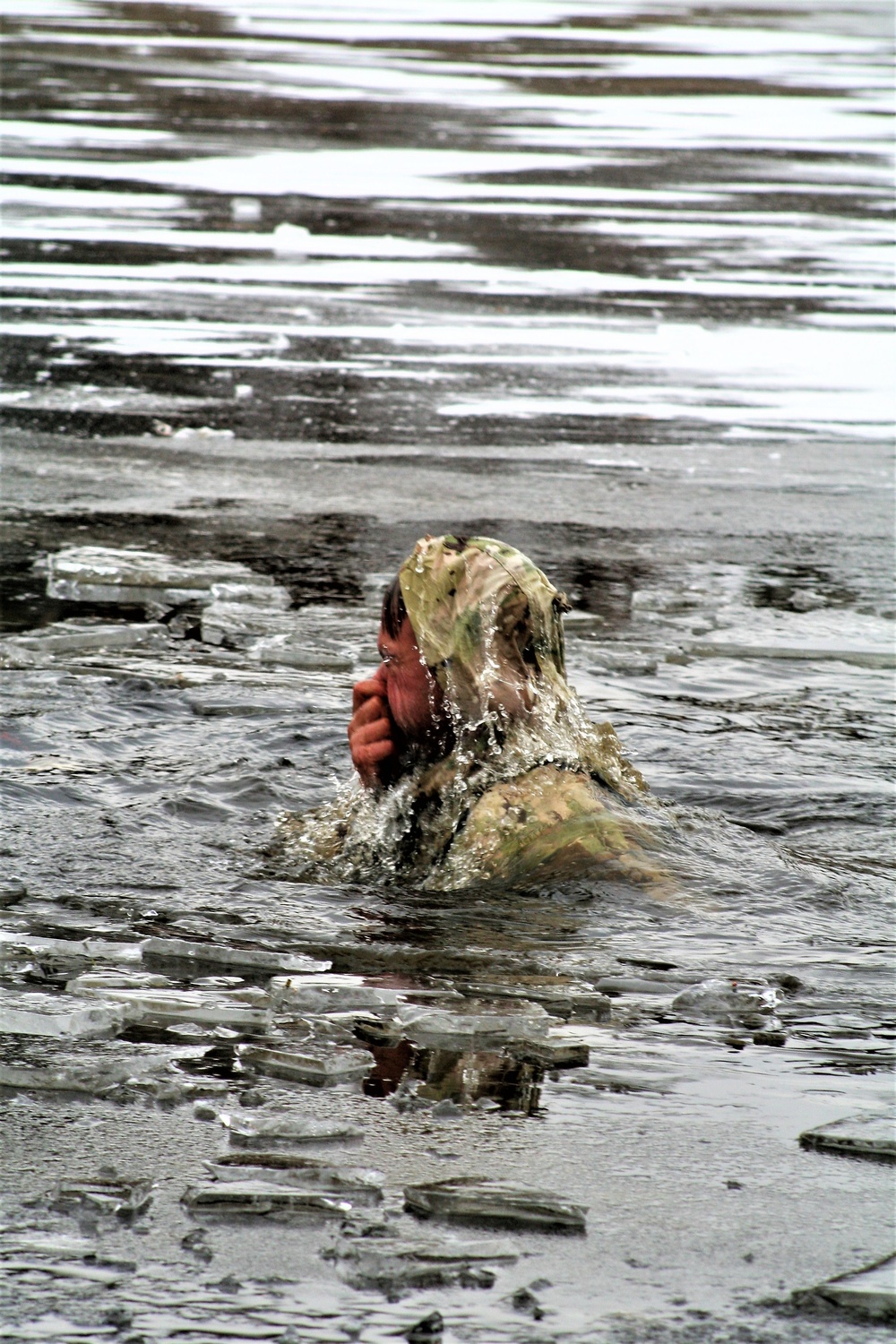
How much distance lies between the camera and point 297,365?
13469 millimetres

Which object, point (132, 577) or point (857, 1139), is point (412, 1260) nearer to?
point (857, 1139)

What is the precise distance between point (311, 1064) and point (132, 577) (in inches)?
197

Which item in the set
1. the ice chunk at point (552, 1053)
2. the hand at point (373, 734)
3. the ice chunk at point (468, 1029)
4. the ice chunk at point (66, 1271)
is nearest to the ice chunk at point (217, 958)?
the ice chunk at point (468, 1029)

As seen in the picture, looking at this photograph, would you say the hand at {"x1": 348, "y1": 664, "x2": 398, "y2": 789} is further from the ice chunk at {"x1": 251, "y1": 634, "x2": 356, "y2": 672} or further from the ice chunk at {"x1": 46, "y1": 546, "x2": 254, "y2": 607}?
the ice chunk at {"x1": 46, "y1": 546, "x2": 254, "y2": 607}

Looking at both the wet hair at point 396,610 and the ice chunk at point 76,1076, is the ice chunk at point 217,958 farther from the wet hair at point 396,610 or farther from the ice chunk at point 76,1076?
the wet hair at point 396,610

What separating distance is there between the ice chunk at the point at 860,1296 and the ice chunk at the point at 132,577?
5.72 m

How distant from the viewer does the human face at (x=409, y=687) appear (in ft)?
16.7

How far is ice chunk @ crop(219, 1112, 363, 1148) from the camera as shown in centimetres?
328

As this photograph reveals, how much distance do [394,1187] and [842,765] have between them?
3.66 meters

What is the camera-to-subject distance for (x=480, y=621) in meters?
5.04

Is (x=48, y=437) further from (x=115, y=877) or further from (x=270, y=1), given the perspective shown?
(x=270, y=1)

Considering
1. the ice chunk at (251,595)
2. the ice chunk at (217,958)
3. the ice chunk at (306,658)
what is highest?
the ice chunk at (217,958)

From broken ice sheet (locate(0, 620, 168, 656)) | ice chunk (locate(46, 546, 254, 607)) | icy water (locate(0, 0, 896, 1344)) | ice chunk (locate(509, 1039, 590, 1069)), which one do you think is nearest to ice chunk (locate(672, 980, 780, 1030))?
icy water (locate(0, 0, 896, 1344))

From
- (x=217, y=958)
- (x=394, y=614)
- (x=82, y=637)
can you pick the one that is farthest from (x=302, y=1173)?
(x=82, y=637)
